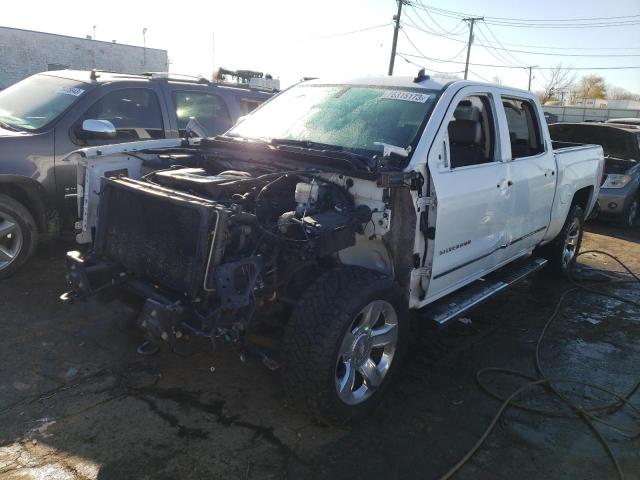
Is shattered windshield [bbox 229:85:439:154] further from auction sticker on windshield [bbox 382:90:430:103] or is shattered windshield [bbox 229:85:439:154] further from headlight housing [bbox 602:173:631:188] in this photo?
headlight housing [bbox 602:173:631:188]

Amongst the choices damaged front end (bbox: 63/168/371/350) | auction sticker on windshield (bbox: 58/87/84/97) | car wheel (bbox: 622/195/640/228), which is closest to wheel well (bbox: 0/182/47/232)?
auction sticker on windshield (bbox: 58/87/84/97)

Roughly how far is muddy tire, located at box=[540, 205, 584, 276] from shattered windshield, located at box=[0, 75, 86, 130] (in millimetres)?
5467

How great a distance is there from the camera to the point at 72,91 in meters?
5.48

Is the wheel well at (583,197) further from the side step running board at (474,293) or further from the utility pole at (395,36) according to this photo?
the utility pole at (395,36)

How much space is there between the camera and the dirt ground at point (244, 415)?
9.22 ft

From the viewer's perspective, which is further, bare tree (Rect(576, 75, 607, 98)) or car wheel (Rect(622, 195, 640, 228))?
bare tree (Rect(576, 75, 607, 98))

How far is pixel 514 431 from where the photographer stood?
3291mm

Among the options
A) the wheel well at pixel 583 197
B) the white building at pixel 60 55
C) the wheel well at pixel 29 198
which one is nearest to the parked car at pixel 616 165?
the wheel well at pixel 583 197

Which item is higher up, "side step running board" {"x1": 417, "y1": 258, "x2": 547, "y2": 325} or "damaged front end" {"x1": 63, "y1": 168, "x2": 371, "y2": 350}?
"damaged front end" {"x1": 63, "y1": 168, "x2": 371, "y2": 350}

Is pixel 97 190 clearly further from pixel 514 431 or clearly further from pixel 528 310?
pixel 528 310

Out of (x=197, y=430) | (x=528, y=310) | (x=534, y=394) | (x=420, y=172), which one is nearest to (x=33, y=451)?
(x=197, y=430)

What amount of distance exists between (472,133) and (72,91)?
13.3 feet

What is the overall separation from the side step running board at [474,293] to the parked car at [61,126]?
3.21 meters

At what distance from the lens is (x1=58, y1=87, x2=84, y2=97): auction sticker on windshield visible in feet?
17.8
